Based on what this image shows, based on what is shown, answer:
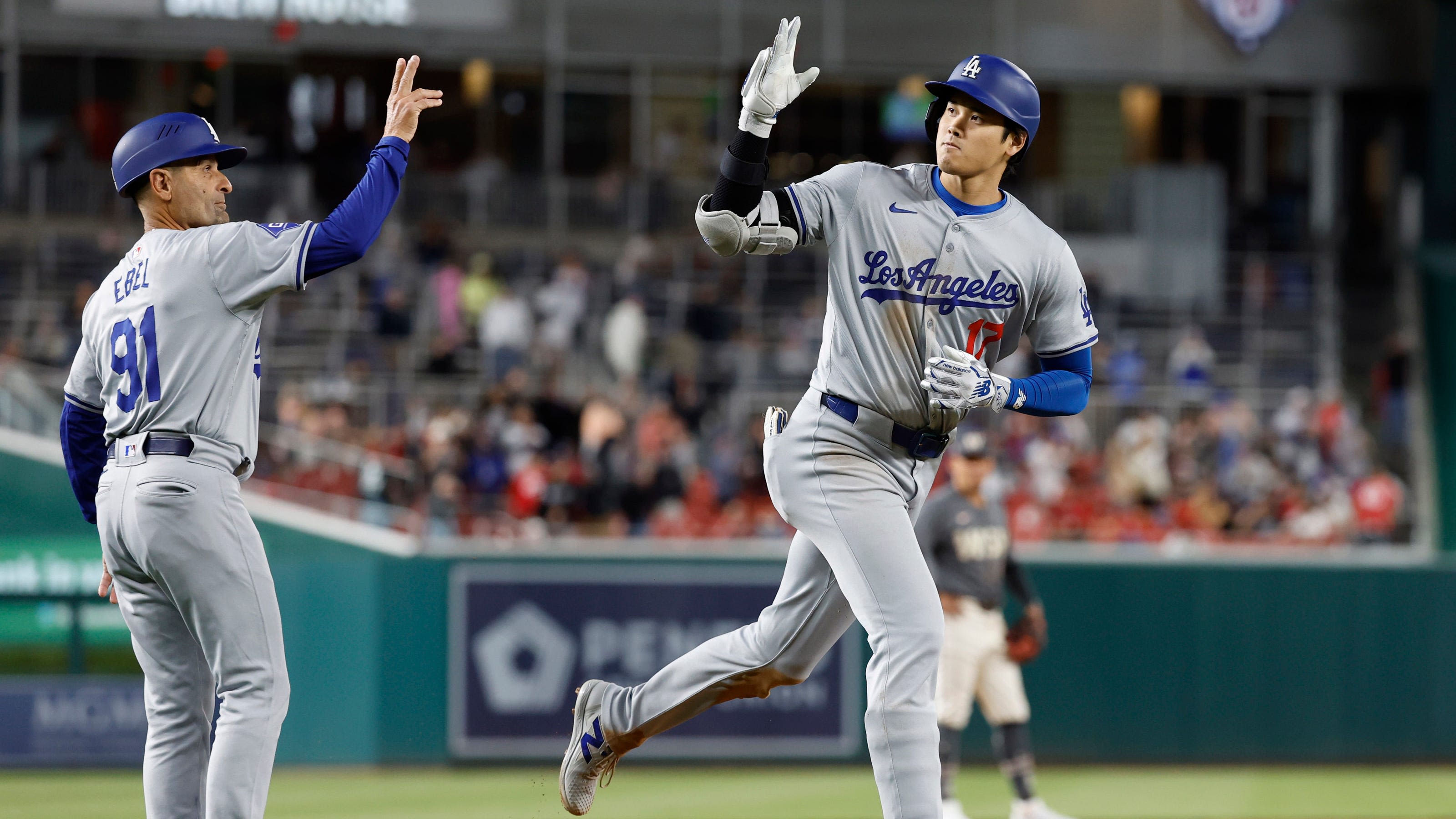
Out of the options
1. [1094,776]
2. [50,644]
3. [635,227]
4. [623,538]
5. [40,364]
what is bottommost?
[1094,776]

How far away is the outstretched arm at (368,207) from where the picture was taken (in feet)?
14.9

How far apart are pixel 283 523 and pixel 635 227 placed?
403 inches

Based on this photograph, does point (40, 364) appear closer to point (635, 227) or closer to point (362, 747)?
point (362, 747)

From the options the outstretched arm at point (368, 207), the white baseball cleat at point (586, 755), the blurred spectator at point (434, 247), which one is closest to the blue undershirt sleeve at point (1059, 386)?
the white baseball cleat at point (586, 755)

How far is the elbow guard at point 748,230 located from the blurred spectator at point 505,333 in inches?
438

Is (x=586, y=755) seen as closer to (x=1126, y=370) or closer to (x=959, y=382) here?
(x=959, y=382)

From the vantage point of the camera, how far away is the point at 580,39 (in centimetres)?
2020

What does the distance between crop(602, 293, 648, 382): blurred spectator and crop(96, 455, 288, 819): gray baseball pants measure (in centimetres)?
1149

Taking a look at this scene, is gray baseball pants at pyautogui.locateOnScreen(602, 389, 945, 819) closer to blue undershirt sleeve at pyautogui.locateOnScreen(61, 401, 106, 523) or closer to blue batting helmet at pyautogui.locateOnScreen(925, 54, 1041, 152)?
blue batting helmet at pyautogui.locateOnScreen(925, 54, 1041, 152)

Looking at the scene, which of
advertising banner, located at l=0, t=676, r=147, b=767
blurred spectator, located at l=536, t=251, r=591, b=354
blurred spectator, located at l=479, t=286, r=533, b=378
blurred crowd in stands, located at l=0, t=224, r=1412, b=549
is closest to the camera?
advertising banner, located at l=0, t=676, r=147, b=767

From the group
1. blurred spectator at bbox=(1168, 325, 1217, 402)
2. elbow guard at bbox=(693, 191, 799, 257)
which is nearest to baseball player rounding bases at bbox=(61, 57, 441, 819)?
elbow guard at bbox=(693, 191, 799, 257)

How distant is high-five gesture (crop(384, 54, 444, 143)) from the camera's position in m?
4.79

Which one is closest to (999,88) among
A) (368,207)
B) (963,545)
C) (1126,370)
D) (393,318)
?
(368,207)

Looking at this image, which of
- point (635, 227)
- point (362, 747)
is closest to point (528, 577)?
point (362, 747)
